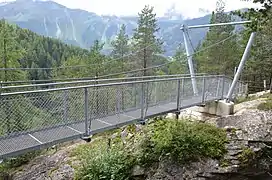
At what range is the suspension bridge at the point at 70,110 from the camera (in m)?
3.63

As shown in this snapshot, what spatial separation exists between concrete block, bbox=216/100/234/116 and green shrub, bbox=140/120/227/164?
1.78 metres

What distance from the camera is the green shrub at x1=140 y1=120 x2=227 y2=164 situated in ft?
14.2

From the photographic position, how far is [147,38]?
17.6m

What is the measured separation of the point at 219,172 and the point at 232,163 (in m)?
0.26

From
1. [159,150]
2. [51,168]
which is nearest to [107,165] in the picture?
[159,150]

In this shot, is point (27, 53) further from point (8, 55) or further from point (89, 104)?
point (89, 104)

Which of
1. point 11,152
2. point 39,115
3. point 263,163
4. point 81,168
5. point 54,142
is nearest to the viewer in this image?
point 11,152

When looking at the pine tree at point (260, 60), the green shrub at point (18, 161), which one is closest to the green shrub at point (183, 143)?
the green shrub at point (18, 161)

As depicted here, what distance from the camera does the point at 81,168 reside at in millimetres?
4820

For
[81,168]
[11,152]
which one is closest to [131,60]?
[81,168]

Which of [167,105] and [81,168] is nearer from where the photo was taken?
[81,168]

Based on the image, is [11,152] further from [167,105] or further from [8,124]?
[167,105]

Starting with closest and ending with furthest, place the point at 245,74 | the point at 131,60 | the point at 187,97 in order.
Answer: the point at 187,97 < the point at 245,74 < the point at 131,60

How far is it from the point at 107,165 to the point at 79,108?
3.53 ft
